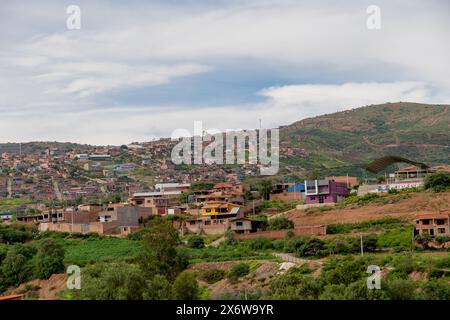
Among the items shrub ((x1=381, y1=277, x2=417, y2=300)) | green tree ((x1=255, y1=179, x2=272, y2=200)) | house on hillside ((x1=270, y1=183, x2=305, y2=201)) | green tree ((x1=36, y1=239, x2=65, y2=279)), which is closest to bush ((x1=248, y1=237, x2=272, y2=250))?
green tree ((x1=36, y1=239, x2=65, y2=279))

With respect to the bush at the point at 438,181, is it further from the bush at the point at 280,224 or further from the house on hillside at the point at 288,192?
the house on hillside at the point at 288,192

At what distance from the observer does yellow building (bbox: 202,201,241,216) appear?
39.5 meters

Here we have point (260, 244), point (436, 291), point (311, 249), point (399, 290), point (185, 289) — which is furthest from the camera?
point (260, 244)

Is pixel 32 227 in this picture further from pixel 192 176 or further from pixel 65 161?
pixel 65 161

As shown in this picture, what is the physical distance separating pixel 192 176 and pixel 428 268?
150 ft

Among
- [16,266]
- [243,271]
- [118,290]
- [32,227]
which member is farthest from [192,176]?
[118,290]

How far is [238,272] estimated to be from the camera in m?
26.2

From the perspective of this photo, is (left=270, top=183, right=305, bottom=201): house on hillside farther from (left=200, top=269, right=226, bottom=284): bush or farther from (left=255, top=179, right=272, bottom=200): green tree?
(left=200, top=269, right=226, bottom=284): bush

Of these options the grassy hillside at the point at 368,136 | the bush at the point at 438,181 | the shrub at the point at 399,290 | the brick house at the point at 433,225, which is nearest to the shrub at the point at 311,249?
the brick house at the point at 433,225

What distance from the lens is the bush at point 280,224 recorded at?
34.7 metres

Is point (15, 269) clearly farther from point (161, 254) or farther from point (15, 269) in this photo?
point (161, 254)

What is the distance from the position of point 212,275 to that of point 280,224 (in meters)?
8.60

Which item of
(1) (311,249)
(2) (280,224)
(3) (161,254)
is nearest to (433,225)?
(1) (311,249)

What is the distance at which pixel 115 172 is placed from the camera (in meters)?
71.8
